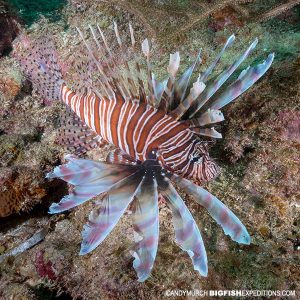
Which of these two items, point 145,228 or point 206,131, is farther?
point 206,131

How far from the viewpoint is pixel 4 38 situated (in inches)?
247

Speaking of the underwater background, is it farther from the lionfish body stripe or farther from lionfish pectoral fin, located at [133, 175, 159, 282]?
the lionfish body stripe

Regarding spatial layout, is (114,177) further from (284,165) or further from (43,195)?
(43,195)

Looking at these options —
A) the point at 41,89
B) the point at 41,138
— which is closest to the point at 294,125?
the point at 41,89

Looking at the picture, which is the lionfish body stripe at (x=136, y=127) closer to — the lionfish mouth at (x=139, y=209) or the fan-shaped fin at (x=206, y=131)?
the fan-shaped fin at (x=206, y=131)

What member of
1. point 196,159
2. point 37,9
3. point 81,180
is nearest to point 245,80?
point 196,159

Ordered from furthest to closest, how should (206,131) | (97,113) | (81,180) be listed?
(97,113) < (206,131) < (81,180)

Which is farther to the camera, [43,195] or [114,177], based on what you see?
[43,195]

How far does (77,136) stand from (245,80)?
230 cm

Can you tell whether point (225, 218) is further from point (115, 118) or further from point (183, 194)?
point (115, 118)

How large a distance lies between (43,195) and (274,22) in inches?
190

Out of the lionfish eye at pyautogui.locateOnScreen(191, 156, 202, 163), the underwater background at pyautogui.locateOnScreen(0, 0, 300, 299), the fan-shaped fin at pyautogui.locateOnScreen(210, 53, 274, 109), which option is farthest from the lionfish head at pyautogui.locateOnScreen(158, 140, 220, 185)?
the fan-shaped fin at pyautogui.locateOnScreen(210, 53, 274, 109)

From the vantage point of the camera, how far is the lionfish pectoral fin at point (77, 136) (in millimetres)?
4020

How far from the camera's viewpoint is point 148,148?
3.03m
